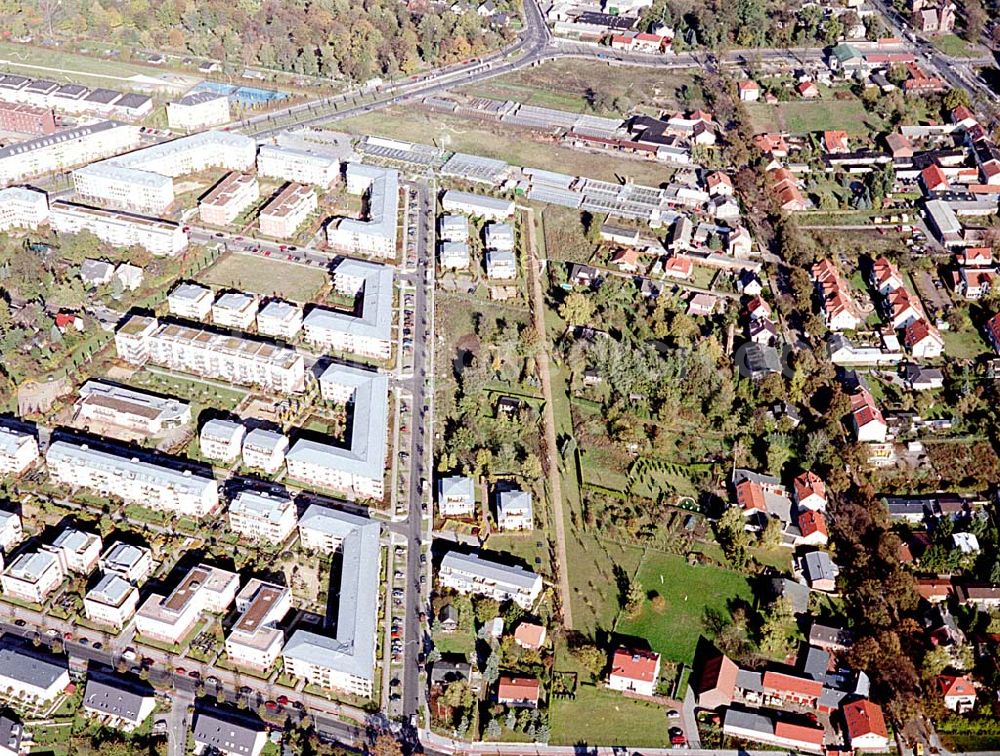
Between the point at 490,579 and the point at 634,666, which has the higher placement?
the point at 490,579

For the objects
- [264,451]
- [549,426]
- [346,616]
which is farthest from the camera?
[549,426]

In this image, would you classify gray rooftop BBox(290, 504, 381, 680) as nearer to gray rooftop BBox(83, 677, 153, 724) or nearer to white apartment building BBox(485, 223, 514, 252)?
gray rooftop BBox(83, 677, 153, 724)

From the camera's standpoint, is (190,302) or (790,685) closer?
(790,685)

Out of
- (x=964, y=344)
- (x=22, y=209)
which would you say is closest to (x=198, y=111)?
(x=22, y=209)

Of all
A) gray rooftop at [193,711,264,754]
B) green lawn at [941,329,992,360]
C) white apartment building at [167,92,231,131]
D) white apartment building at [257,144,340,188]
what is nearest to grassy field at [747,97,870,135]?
green lawn at [941,329,992,360]

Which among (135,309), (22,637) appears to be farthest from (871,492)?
(135,309)

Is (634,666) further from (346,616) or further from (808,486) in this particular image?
(808,486)

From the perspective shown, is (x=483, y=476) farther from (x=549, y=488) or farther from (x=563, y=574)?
(x=563, y=574)

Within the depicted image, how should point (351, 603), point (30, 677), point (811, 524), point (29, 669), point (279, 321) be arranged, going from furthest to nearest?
point (279, 321) < point (811, 524) < point (351, 603) < point (29, 669) < point (30, 677)
